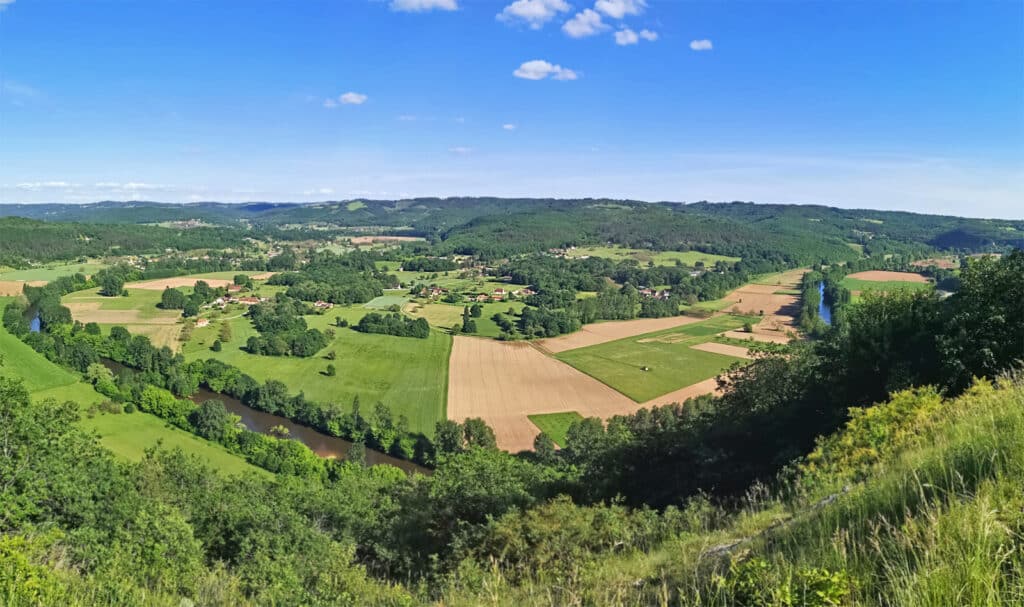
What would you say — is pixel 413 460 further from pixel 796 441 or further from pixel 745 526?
pixel 745 526

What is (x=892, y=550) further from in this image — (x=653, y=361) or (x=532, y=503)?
(x=653, y=361)

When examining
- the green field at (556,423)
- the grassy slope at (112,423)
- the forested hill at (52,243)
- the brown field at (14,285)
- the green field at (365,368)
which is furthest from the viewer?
the forested hill at (52,243)

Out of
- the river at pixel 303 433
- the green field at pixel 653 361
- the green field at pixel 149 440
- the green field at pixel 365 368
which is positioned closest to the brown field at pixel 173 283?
the green field at pixel 365 368

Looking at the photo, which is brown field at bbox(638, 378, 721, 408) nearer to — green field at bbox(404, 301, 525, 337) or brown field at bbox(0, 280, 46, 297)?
green field at bbox(404, 301, 525, 337)

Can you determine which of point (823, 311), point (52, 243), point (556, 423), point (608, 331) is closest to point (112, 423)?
point (556, 423)

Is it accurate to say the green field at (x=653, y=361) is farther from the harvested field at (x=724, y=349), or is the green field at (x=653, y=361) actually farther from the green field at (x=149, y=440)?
the green field at (x=149, y=440)

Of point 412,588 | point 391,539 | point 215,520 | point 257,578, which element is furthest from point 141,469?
point 412,588

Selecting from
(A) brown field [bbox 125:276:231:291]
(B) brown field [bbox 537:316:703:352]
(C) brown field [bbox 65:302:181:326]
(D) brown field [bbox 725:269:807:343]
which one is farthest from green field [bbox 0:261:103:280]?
(D) brown field [bbox 725:269:807:343]
